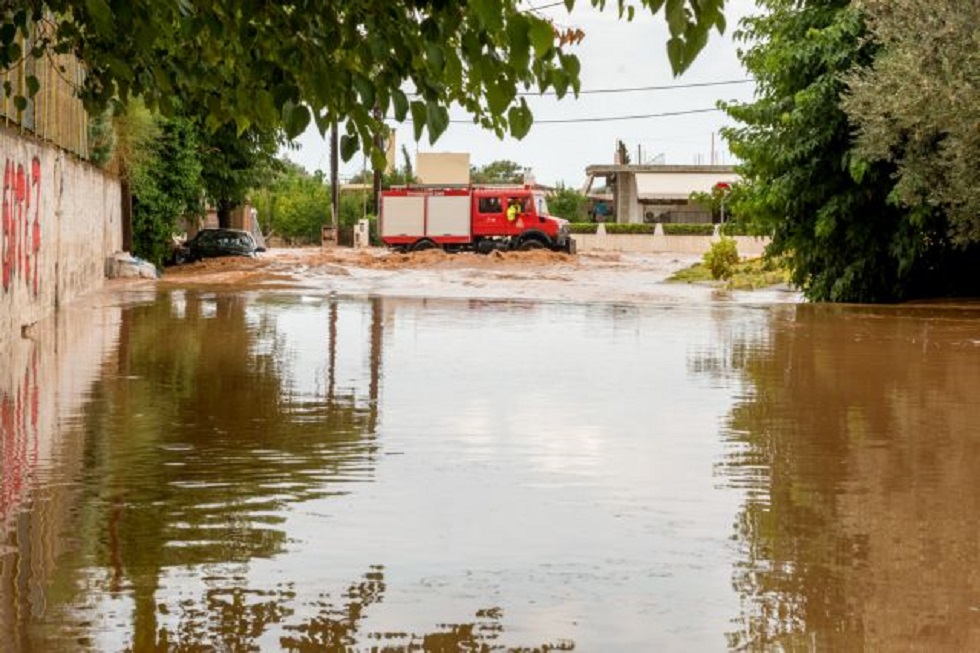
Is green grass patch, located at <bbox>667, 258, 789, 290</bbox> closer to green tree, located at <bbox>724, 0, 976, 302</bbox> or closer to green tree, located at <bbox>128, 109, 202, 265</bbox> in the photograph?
green tree, located at <bbox>724, 0, 976, 302</bbox>

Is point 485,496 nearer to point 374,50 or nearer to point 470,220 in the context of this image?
point 374,50

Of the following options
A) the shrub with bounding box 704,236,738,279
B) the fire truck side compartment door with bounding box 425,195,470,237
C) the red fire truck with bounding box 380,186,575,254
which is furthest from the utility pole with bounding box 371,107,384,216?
the shrub with bounding box 704,236,738,279

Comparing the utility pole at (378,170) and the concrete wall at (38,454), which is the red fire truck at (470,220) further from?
the concrete wall at (38,454)

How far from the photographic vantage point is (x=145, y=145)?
44406 millimetres

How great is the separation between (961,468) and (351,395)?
222 inches

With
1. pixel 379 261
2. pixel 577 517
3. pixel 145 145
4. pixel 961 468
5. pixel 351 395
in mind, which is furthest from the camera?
pixel 379 261

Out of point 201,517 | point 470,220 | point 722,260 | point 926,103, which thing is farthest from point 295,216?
point 201,517

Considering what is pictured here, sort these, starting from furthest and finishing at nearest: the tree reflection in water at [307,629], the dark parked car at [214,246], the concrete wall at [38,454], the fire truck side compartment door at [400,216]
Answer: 1. the fire truck side compartment door at [400,216]
2. the dark parked car at [214,246]
3. the concrete wall at [38,454]
4. the tree reflection in water at [307,629]

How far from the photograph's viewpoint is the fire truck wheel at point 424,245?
227 ft

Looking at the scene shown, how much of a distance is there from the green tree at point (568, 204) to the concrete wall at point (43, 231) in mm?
64122

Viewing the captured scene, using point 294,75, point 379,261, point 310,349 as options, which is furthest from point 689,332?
point 379,261

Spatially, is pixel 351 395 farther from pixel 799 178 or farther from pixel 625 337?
pixel 799 178

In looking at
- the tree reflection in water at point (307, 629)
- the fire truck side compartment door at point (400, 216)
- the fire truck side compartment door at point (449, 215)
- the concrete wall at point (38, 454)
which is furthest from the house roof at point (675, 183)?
the tree reflection in water at point (307, 629)

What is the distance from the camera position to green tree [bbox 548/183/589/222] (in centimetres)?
9969
